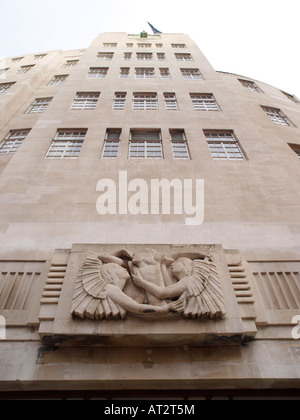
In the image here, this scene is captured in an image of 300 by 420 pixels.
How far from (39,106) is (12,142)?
5.84 m

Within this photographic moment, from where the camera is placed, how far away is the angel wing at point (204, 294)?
18.2ft

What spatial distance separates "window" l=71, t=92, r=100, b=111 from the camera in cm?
1623

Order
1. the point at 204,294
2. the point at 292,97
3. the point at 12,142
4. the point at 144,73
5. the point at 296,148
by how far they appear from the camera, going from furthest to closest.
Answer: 1. the point at 292,97
2. the point at 144,73
3. the point at 296,148
4. the point at 12,142
5. the point at 204,294

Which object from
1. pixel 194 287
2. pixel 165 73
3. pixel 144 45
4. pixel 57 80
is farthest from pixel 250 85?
pixel 194 287

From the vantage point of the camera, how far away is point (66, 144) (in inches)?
509

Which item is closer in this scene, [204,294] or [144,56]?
[204,294]

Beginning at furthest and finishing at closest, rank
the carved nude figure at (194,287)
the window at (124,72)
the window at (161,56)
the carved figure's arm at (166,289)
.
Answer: the window at (161,56)
the window at (124,72)
the carved figure's arm at (166,289)
the carved nude figure at (194,287)

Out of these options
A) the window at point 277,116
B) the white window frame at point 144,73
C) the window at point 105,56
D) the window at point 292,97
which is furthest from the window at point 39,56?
the window at point 292,97

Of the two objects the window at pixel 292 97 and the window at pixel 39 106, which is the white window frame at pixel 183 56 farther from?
the window at pixel 39 106

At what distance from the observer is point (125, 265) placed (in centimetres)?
679

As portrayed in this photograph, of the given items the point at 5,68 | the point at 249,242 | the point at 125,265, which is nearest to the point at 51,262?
the point at 125,265

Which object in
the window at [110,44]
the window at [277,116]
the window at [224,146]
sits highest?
the window at [110,44]

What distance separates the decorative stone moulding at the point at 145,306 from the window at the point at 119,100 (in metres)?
12.2

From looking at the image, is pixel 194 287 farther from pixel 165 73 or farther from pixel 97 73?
pixel 97 73
